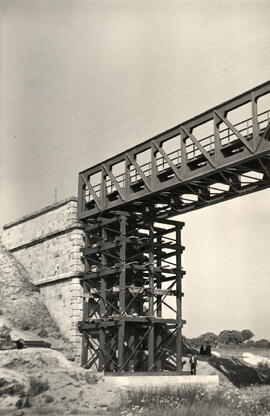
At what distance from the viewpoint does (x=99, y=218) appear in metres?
26.6

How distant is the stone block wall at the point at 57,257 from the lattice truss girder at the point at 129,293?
2.17 ft

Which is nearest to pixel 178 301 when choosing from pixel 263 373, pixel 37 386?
pixel 263 373

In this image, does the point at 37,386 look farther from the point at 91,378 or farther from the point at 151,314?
the point at 151,314

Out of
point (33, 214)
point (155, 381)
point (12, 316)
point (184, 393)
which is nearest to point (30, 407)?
point (184, 393)

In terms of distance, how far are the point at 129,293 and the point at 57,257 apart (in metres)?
4.85

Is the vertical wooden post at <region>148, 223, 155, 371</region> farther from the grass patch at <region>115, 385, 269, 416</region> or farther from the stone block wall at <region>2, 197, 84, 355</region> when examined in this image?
the grass patch at <region>115, 385, 269, 416</region>

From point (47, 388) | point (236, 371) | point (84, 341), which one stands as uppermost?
point (84, 341)

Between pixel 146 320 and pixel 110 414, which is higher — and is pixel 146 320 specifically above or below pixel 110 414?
above

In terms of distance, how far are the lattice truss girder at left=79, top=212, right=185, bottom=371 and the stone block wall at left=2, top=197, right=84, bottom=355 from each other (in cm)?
66

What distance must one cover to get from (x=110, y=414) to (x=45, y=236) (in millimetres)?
17642

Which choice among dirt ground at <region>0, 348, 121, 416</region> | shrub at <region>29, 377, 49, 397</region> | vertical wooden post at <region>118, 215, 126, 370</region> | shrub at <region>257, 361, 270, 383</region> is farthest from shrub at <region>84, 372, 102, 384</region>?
shrub at <region>257, 361, 270, 383</region>

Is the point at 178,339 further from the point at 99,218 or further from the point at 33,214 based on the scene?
the point at 33,214

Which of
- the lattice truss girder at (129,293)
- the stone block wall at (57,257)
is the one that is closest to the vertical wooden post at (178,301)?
the lattice truss girder at (129,293)

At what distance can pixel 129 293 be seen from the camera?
26.8 metres
